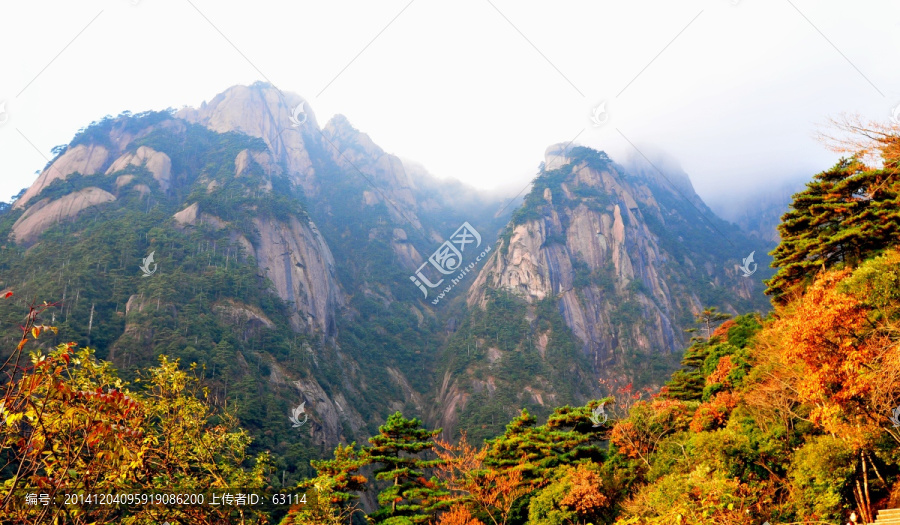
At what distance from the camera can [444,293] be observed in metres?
99.8

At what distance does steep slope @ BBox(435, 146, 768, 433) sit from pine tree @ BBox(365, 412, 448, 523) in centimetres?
3454

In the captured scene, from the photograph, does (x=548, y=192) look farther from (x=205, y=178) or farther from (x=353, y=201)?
(x=205, y=178)

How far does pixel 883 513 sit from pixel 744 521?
3.27 metres

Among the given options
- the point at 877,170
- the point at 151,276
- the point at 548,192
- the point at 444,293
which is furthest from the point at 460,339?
the point at 877,170

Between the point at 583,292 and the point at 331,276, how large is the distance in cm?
4475

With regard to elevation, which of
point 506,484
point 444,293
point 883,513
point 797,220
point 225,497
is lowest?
point 506,484

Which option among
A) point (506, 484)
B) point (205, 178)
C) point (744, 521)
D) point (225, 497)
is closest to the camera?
point (225, 497)

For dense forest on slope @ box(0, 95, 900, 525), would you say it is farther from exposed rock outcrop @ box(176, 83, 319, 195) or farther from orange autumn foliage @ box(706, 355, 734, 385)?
exposed rock outcrop @ box(176, 83, 319, 195)

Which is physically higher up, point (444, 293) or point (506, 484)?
point (444, 293)

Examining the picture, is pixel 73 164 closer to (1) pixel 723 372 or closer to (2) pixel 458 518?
(2) pixel 458 518

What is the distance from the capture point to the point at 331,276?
8212 cm

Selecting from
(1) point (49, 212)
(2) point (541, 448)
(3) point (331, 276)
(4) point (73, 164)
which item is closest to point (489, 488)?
(2) point (541, 448)

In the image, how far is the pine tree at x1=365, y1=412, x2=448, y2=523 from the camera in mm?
20797

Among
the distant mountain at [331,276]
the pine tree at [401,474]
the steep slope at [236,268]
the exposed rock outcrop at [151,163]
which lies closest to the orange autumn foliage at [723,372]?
the pine tree at [401,474]
